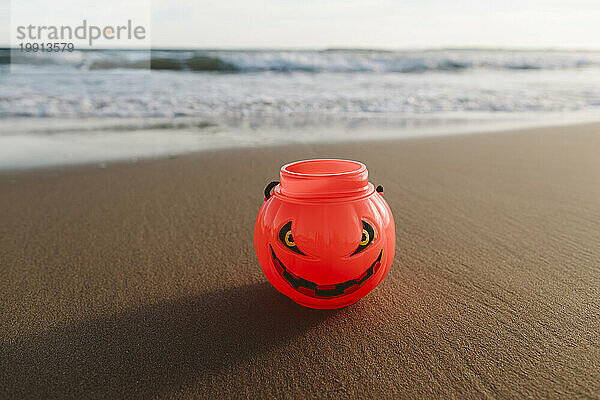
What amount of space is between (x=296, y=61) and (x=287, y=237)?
47.3ft

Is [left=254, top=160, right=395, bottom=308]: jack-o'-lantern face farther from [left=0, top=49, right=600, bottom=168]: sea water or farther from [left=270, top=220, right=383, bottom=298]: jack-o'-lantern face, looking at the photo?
[left=0, top=49, right=600, bottom=168]: sea water

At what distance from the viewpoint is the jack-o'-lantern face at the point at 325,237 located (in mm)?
1602

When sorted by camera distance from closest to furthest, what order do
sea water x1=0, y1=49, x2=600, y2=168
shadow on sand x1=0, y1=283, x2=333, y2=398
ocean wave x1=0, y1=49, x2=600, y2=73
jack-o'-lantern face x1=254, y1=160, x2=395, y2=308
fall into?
1. shadow on sand x1=0, y1=283, x2=333, y2=398
2. jack-o'-lantern face x1=254, y1=160, x2=395, y2=308
3. sea water x1=0, y1=49, x2=600, y2=168
4. ocean wave x1=0, y1=49, x2=600, y2=73

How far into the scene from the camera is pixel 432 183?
3.45 m

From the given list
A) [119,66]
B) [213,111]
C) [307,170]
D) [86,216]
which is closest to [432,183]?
[307,170]

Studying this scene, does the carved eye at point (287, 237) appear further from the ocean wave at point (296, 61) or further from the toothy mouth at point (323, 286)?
the ocean wave at point (296, 61)

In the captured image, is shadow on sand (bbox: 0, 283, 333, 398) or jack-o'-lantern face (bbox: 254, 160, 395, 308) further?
jack-o'-lantern face (bbox: 254, 160, 395, 308)

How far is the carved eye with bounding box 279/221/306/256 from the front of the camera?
167cm

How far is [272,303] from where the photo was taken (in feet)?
6.19

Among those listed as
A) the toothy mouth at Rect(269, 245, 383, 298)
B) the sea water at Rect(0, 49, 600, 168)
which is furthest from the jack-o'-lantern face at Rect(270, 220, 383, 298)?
the sea water at Rect(0, 49, 600, 168)

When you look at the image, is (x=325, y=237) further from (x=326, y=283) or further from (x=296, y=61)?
(x=296, y=61)

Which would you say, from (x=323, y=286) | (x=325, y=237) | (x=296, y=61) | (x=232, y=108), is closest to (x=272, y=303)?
(x=323, y=286)

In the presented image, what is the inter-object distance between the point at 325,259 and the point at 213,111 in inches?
231

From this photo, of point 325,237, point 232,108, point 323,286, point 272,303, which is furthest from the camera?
point 232,108
